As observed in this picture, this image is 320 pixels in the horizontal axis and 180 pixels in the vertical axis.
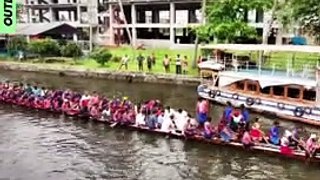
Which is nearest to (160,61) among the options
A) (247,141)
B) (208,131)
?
(208,131)

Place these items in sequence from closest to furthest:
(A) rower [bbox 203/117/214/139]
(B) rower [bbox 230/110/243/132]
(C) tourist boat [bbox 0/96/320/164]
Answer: (C) tourist boat [bbox 0/96/320/164] < (A) rower [bbox 203/117/214/139] < (B) rower [bbox 230/110/243/132]

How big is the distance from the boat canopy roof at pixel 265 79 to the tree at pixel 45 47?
2719 cm

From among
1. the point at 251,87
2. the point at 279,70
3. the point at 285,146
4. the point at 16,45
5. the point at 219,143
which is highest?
the point at 16,45

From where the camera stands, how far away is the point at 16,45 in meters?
63.7

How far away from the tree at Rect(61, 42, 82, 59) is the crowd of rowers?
21.1 m

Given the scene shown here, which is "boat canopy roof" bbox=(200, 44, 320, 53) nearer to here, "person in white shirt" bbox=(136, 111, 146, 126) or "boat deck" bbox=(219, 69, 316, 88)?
"boat deck" bbox=(219, 69, 316, 88)

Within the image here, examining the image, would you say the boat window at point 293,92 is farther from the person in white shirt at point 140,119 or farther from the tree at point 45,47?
the tree at point 45,47

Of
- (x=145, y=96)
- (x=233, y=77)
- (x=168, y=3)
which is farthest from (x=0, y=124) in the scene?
(x=168, y=3)

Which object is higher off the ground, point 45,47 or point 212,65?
point 45,47

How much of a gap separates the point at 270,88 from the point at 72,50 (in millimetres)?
30206

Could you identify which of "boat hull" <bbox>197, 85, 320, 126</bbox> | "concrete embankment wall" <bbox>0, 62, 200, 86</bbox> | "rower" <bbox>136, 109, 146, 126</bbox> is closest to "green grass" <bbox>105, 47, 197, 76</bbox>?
"concrete embankment wall" <bbox>0, 62, 200, 86</bbox>

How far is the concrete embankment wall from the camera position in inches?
1761

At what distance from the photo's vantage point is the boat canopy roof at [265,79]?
3178 centimetres

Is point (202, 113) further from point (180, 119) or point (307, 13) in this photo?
point (307, 13)
